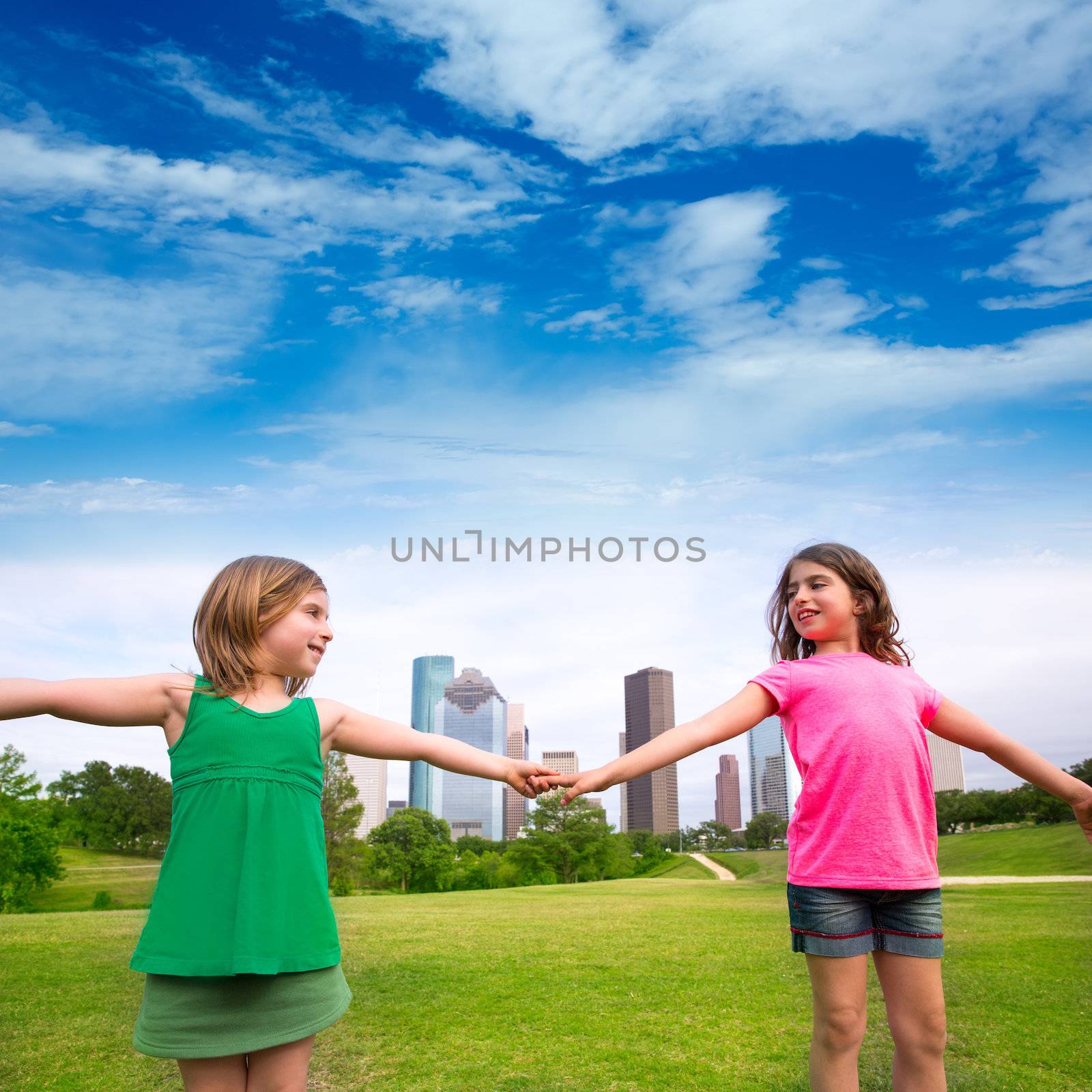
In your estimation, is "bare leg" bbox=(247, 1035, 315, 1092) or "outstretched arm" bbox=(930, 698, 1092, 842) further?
"outstretched arm" bbox=(930, 698, 1092, 842)

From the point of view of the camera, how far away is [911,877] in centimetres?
301

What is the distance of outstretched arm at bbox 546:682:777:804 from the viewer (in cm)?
305

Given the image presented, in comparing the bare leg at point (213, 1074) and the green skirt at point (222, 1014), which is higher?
the green skirt at point (222, 1014)

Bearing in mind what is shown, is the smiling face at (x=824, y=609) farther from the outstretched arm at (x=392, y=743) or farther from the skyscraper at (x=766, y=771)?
the skyscraper at (x=766, y=771)

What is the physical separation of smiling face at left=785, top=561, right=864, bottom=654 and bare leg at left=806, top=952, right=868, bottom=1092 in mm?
1169

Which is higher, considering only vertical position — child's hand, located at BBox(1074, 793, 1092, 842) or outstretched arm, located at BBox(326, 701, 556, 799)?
outstretched arm, located at BBox(326, 701, 556, 799)

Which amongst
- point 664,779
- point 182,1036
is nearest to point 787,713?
point 182,1036

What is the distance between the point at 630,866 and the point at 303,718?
5418cm

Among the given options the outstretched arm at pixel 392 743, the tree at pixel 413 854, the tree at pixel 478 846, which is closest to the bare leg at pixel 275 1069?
the outstretched arm at pixel 392 743

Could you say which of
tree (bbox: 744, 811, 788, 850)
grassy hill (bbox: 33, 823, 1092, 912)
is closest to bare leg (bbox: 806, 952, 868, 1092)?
grassy hill (bbox: 33, 823, 1092, 912)

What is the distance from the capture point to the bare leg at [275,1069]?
249cm

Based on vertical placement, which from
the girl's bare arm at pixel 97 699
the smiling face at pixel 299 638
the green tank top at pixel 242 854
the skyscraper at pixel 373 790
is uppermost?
the smiling face at pixel 299 638

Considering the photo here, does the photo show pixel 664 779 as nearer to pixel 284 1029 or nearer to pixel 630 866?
pixel 630 866

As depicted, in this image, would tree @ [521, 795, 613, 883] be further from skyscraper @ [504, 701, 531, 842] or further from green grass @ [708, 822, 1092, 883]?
skyscraper @ [504, 701, 531, 842]
